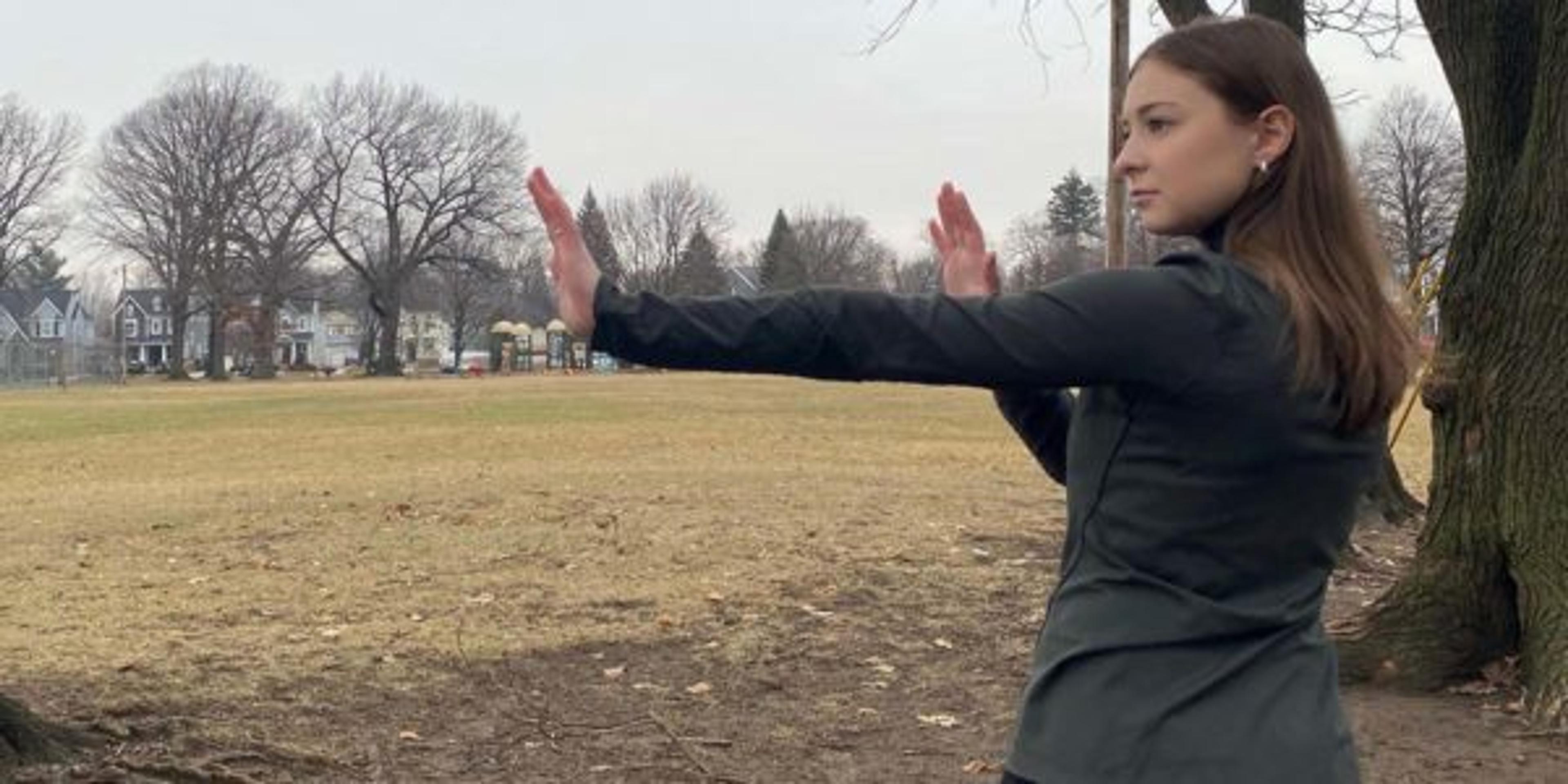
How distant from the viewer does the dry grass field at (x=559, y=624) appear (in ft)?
18.0

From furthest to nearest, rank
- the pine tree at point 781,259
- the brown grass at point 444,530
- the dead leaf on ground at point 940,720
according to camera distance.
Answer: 1. the pine tree at point 781,259
2. the brown grass at point 444,530
3. the dead leaf on ground at point 940,720

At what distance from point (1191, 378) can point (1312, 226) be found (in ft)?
0.94

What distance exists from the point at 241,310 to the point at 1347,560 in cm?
7559

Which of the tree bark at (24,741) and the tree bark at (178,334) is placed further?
the tree bark at (178,334)

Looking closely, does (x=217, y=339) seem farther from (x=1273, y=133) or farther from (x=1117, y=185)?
(x=1273, y=133)

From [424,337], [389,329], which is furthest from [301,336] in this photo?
[389,329]

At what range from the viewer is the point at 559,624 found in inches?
311

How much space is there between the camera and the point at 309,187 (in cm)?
7750

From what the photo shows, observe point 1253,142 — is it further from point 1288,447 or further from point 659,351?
point 659,351

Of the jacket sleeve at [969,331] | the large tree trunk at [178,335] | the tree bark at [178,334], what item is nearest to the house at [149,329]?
the large tree trunk at [178,335]

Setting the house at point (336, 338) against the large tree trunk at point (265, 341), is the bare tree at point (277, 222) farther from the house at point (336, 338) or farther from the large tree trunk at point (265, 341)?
the house at point (336, 338)

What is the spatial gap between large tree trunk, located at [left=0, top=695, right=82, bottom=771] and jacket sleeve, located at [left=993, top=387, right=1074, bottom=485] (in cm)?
379

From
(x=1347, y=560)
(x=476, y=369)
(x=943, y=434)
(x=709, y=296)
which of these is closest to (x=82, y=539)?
(x=1347, y=560)

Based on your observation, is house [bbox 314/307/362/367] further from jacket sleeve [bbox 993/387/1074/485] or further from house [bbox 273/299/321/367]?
jacket sleeve [bbox 993/387/1074/485]
